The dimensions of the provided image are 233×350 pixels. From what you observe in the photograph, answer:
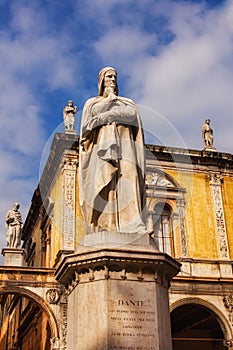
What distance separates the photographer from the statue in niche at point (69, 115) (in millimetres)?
20000

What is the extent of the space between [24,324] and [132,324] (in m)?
22.0

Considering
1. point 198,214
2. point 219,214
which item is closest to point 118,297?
point 198,214

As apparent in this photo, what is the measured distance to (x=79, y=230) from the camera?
60.7 feet

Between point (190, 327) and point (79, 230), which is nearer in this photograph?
point (79, 230)

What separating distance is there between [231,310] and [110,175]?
1353cm

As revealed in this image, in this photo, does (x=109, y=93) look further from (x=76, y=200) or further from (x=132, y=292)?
(x=76, y=200)

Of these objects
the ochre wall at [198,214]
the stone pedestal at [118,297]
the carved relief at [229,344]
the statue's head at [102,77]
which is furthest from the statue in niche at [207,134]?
the stone pedestal at [118,297]

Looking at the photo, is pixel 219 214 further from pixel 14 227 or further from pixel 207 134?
pixel 14 227

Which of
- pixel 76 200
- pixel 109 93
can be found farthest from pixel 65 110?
pixel 109 93

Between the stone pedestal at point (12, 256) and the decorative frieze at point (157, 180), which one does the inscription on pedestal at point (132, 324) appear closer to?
the stone pedestal at point (12, 256)

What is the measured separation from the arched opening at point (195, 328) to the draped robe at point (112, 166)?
13605 millimetres

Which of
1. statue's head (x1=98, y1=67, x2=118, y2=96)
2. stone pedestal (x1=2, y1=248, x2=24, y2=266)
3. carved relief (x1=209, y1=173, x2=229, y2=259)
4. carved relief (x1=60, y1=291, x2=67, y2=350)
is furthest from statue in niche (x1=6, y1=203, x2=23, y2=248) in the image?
statue's head (x1=98, y1=67, x2=118, y2=96)

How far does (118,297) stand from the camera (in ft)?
17.6

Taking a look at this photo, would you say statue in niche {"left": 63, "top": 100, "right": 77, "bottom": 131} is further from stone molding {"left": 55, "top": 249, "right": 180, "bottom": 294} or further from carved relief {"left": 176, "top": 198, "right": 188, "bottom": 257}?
stone molding {"left": 55, "top": 249, "right": 180, "bottom": 294}
